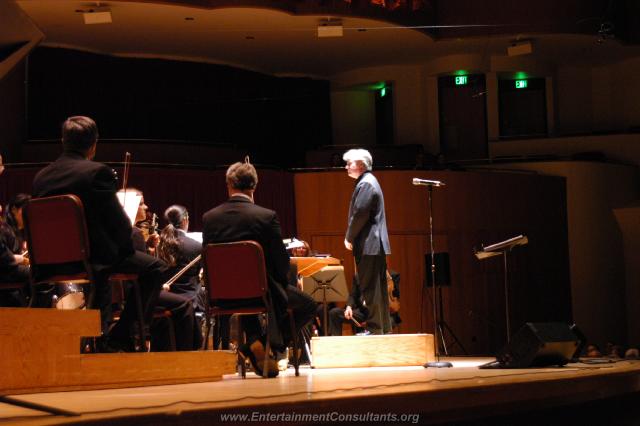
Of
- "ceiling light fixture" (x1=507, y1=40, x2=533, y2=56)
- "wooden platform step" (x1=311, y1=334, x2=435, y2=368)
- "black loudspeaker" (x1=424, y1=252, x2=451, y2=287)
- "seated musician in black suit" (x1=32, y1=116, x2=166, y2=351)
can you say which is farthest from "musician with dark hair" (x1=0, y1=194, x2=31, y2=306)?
"ceiling light fixture" (x1=507, y1=40, x2=533, y2=56)

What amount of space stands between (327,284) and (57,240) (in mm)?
3622

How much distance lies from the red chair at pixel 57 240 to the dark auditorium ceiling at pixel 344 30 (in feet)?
26.2

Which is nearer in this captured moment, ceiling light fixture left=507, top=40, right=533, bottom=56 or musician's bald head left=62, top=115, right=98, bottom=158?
musician's bald head left=62, top=115, right=98, bottom=158

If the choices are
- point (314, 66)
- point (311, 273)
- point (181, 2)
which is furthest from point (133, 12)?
point (311, 273)

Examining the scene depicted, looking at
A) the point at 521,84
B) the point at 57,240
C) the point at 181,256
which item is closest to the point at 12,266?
the point at 57,240

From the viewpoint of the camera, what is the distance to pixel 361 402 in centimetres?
284

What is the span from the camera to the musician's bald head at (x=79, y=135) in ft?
14.1

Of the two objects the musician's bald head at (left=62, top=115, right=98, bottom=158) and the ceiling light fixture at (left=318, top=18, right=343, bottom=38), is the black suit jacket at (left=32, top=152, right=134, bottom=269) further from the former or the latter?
the ceiling light fixture at (left=318, top=18, right=343, bottom=38)

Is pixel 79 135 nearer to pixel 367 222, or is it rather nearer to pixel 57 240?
pixel 57 240

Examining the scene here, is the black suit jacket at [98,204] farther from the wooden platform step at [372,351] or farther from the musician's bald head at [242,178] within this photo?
the wooden platform step at [372,351]

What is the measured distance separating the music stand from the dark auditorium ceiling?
5515 mm

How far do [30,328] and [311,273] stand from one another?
3.91 metres

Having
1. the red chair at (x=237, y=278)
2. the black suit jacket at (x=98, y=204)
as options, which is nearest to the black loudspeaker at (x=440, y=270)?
the red chair at (x=237, y=278)

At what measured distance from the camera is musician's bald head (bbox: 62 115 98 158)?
170 inches
